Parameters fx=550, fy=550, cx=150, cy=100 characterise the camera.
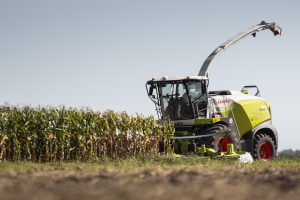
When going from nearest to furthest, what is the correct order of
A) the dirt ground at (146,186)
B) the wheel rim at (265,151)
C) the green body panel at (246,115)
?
the dirt ground at (146,186) < the green body panel at (246,115) < the wheel rim at (265,151)

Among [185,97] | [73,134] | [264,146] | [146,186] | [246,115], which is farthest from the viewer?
[264,146]

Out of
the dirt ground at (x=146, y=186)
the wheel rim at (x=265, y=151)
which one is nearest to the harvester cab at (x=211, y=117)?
the wheel rim at (x=265, y=151)

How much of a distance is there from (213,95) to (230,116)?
92 centimetres

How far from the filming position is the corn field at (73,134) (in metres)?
15.9

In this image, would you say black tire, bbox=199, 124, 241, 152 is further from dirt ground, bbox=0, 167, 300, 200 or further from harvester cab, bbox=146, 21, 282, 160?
dirt ground, bbox=0, 167, 300, 200

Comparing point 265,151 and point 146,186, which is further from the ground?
point 146,186

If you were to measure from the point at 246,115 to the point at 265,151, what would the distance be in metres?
1.49

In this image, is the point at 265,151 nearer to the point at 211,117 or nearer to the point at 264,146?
the point at 264,146

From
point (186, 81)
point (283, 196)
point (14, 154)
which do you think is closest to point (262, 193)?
point (283, 196)

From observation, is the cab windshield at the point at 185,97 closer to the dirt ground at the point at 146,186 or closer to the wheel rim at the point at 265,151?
the wheel rim at the point at 265,151

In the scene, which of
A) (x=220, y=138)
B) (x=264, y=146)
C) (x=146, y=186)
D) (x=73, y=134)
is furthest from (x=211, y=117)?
(x=146, y=186)

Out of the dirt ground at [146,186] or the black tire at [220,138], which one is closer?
the dirt ground at [146,186]

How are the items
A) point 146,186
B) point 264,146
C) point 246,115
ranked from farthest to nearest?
point 264,146, point 246,115, point 146,186

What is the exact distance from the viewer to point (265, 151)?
19.2 metres
